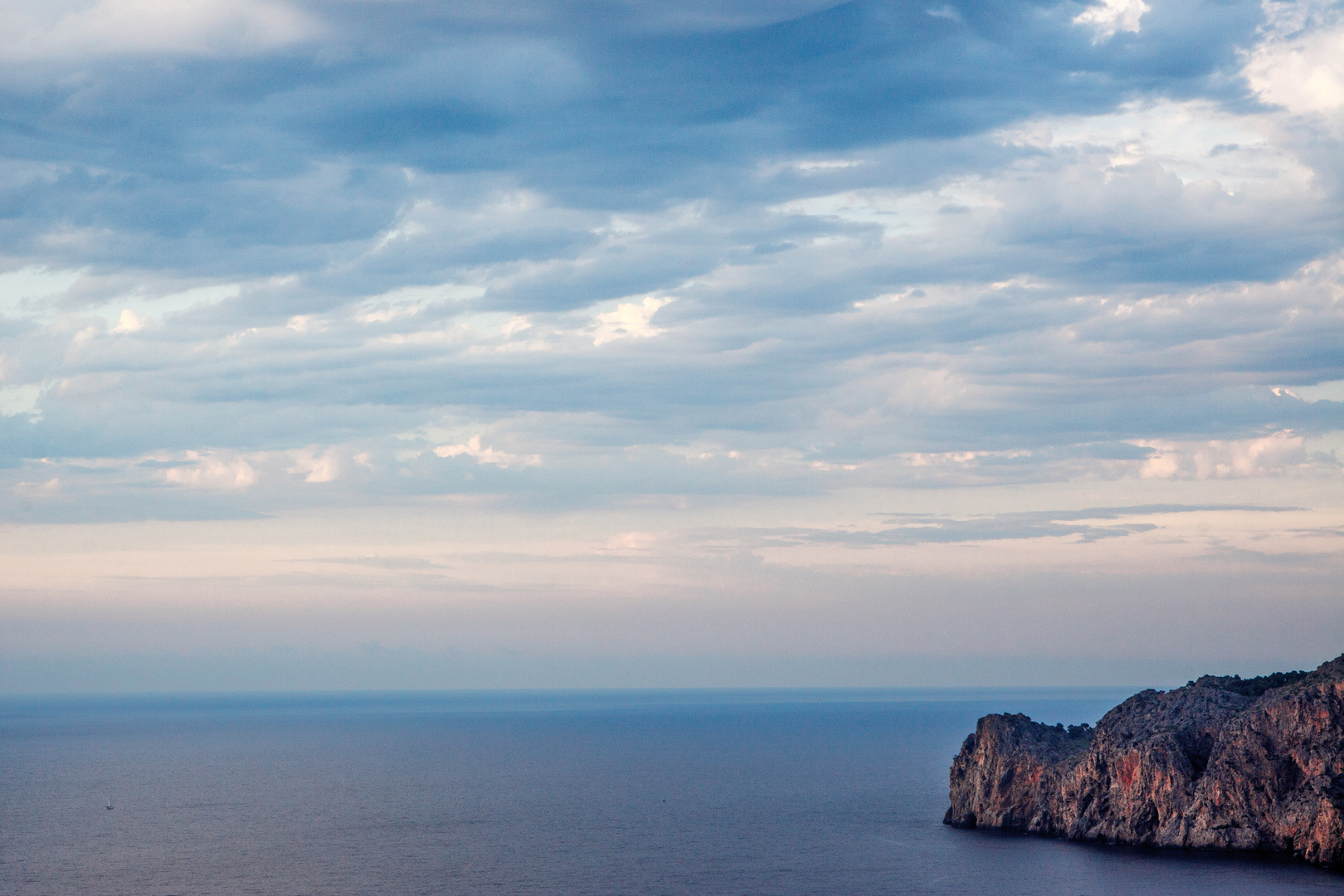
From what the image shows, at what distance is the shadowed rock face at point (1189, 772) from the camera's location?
324 ft

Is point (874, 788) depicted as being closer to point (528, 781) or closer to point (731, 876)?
point (528, 781)

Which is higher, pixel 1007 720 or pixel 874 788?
pixel 1007 720

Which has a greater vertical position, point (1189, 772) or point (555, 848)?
point (1189, 772)

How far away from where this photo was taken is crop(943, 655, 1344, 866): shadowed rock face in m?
98.8

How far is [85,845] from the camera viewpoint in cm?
12050

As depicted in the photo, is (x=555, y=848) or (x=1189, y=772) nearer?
(x=1189, y=772)

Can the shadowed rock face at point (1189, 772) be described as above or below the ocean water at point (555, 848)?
above

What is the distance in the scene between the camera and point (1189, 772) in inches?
4186

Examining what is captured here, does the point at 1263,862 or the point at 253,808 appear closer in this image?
the point at 1263,862

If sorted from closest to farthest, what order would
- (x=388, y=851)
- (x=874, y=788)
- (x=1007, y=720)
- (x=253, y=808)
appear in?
(x=388, y=851), (x=1007, y=720), (x=253, y=808), (x=874, y=788)

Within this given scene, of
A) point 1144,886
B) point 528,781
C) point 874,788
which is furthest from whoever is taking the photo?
point 528,781

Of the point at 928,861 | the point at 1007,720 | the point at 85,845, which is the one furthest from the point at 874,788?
the point at 85,845

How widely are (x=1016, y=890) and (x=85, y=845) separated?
9560cm

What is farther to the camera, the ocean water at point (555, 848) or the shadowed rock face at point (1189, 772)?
the shadowed rock face at point (1189, 772)
